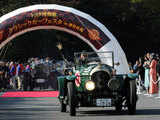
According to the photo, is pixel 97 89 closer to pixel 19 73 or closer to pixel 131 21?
pixel 19 73

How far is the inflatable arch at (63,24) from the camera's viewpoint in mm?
26484

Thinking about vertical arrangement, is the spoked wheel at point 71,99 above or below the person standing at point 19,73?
below

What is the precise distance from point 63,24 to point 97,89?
1147cm

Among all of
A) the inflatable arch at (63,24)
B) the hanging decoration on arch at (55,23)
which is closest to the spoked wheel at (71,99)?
the inflatable arch at (63,24)

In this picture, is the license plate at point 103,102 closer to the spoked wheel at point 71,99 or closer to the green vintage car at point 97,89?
the green vintage car at point 97,89

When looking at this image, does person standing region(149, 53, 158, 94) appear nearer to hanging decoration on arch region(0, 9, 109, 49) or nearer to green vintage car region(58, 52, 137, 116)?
hanging decoration on arch region(0, 9, 109, 49)

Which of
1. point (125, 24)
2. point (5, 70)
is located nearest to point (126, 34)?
point (125, 24)

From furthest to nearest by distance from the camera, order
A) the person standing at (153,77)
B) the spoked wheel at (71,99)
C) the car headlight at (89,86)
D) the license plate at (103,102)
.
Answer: the person standing at (153,77) < the car headlight at (89,86) < the license plate at (103,102) < the spoked wheel at (71,99)

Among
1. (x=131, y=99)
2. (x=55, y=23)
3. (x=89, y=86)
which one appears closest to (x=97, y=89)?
(x=89, y=86)

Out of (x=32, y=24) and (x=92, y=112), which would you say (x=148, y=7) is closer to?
(x=32, y=24)

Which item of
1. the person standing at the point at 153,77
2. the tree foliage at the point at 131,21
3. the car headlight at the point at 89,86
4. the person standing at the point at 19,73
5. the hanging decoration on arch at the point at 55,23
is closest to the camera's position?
the car headlight at the point at 89,86

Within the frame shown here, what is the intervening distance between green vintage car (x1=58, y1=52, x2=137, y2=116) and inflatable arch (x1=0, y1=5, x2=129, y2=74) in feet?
32.5

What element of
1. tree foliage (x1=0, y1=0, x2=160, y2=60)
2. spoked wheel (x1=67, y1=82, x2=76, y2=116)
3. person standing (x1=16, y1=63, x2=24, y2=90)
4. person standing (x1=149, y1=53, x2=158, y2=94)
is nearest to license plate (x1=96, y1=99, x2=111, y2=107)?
spoked wheel (x1=67, y1=82, x2=76, y2=116)

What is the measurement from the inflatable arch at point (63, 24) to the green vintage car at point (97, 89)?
9908 mm
